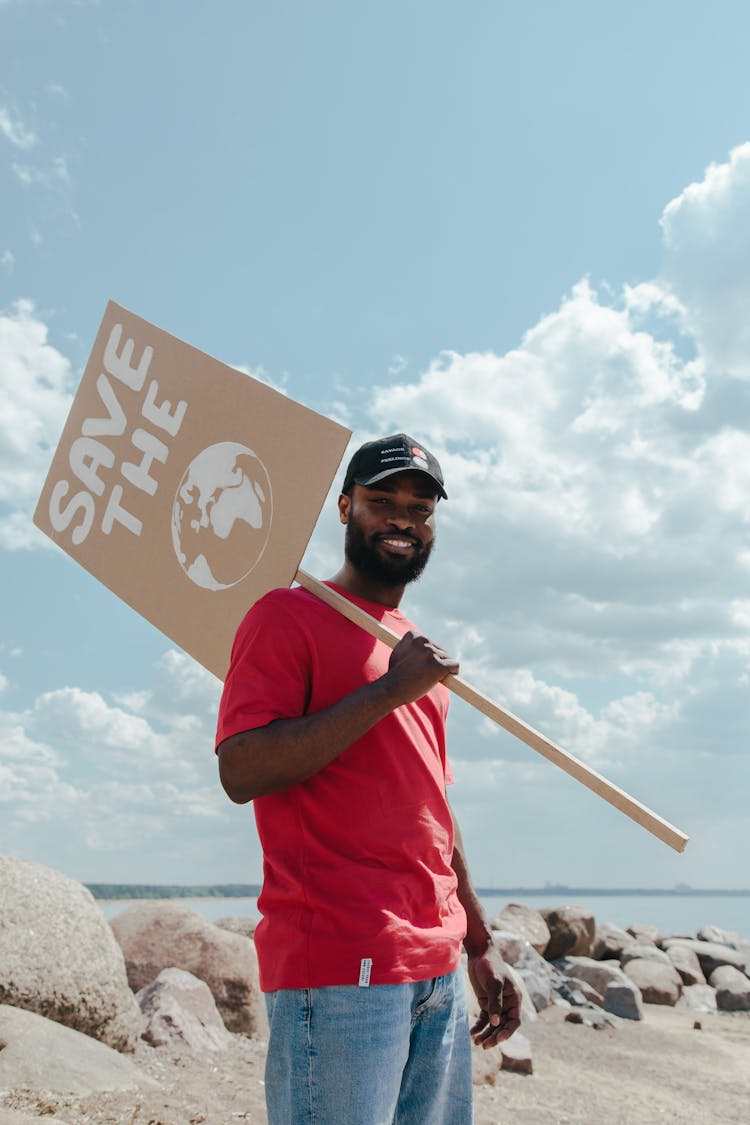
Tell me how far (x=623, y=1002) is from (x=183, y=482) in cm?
881

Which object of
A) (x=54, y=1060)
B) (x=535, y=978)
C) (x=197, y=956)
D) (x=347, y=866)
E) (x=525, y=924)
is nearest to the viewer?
(x=347, y=866)

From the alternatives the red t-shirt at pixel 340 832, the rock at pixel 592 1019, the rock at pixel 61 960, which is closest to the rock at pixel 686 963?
the rock at pixel 592 1019

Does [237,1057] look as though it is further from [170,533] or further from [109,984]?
[170,533]

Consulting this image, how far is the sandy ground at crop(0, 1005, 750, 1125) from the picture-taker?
4.90 meters

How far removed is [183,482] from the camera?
397cm

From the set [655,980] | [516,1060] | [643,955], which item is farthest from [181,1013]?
[643,955]

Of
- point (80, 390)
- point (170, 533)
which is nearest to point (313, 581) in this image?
point (170, 533)

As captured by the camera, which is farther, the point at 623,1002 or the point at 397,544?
the point at 623,1002

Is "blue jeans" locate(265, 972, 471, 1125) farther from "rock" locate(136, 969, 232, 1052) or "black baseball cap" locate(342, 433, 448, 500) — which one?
"rock" locate(136, 969, 232, 1052)

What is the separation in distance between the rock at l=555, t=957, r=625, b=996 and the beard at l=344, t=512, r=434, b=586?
959cm

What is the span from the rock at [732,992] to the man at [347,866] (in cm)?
1142

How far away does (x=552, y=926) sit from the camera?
12.9 m

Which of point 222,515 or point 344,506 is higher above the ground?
point 222,515

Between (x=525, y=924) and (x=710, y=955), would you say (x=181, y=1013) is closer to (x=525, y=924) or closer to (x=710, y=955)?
A: (x=525, y=924)
